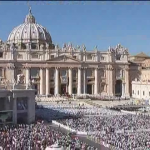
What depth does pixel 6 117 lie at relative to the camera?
43.1 m

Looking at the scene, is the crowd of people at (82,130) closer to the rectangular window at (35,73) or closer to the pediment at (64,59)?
the pediment at (64,59)

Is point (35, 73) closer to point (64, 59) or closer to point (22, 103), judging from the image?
point (64, 59)

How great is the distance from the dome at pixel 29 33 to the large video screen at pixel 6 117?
60.0 metres

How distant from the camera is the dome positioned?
10356cm

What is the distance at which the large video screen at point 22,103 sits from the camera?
45406mm

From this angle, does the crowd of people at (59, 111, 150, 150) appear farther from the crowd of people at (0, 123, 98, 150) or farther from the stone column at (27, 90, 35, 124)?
the stone column at (27, 90, 35, 124)

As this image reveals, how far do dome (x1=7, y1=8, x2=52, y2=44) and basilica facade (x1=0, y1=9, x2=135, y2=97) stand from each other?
12.3 metres

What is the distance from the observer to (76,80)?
3501 inches

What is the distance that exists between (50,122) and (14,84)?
Result: 595 centimetres

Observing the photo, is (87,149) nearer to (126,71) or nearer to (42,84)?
(42,84)

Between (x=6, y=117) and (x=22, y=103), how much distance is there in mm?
3338

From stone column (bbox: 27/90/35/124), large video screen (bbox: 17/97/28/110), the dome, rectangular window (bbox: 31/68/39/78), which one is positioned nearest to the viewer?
large video screen (bbox: 17/97/28/110)

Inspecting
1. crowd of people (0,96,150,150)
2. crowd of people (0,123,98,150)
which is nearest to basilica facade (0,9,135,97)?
crowd of people (0,96,150,150)

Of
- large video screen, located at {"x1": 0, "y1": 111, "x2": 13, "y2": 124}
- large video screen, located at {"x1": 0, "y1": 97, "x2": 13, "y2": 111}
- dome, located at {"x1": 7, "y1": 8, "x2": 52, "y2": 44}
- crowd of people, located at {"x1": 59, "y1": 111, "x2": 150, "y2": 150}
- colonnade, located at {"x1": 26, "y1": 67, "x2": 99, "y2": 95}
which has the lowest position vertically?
crowd of people, located at {"x1": 59, "y1": 111, "x2": 150, "y2": 150}
